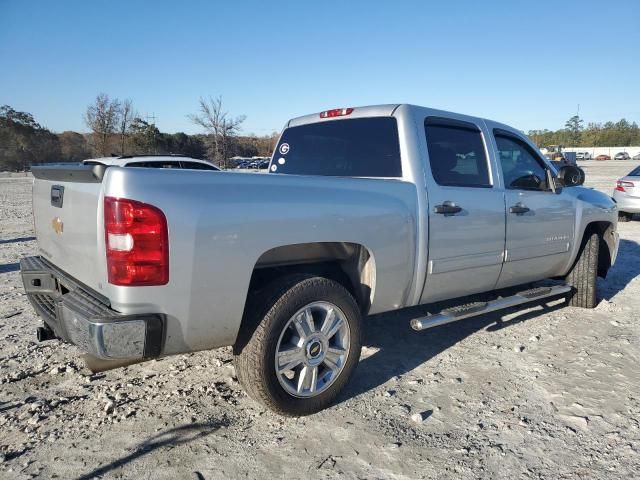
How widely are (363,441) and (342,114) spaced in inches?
103

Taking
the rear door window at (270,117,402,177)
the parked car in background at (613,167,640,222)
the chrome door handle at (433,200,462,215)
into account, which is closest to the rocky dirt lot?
the chrome door handle at (433,200,462,215)

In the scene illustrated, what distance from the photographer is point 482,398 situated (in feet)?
10.8

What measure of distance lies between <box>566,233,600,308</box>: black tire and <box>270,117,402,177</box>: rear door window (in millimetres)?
2819

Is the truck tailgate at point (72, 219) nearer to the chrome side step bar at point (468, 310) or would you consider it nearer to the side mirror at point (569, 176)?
the chrome side step bar at point (468, 310)

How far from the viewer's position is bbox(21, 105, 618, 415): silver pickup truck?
7.72 ft

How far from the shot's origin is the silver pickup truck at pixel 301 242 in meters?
2.35

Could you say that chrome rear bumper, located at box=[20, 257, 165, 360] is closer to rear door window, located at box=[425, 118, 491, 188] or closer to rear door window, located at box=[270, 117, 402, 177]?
rear door window, located at box=[270, 117, 402, 177]

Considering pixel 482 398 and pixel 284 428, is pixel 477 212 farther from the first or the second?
pixel 284 428

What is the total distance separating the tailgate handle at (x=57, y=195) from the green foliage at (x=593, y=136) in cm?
10910

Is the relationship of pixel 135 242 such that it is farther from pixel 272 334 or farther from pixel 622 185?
pixel 622 185

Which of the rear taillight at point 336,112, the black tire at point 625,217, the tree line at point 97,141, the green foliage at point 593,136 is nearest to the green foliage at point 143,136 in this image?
the tree line at point 97,141

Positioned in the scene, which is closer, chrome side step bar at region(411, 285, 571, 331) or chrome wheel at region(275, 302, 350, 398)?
chrome wheel at region(275, 302, 350, 398)

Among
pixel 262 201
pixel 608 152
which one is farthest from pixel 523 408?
pixel 608 152

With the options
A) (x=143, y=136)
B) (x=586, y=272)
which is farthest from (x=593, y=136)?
(x=586, y=272)
